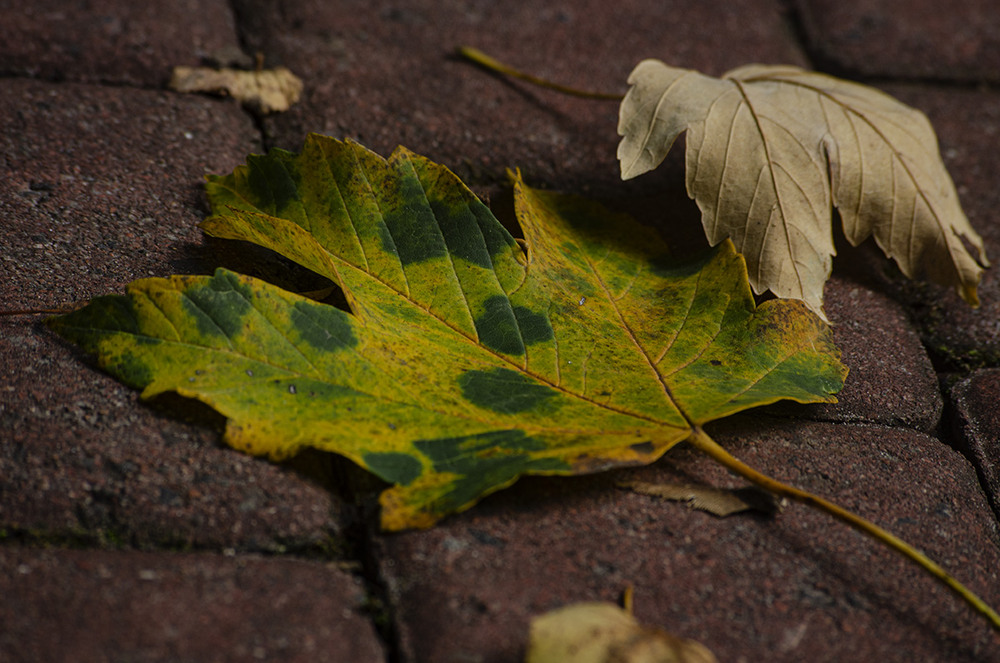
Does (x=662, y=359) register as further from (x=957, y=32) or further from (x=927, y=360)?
(x=957, y=32)

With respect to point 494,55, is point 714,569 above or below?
below

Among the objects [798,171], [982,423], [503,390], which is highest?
[798,171]

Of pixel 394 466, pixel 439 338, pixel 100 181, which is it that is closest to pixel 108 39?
pixel 100 181

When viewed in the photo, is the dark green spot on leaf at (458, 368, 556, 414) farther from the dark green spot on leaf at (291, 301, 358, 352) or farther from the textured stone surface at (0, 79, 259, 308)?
the textured stone surface at (0, 79, 259, 308)

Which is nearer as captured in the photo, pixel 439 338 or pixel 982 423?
pixel 439 338

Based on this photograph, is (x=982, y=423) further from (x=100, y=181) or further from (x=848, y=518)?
(x=100, y=181)
